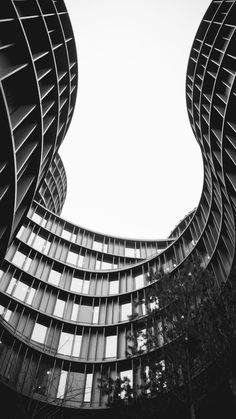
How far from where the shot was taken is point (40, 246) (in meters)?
32.9

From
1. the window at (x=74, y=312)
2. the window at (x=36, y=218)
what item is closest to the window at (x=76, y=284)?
the window at (x=74, y=312)

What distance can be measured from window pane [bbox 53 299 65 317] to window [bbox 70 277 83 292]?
6.59ft

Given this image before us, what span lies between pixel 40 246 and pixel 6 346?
11.6m

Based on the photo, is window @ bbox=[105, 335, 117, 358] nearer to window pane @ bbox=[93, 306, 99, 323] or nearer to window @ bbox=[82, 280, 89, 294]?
window pane @ bbox=[93, 306, 99, 323]

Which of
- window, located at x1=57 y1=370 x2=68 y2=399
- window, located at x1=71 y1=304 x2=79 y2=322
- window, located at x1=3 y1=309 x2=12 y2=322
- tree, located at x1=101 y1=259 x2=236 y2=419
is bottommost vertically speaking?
tree, located at x1=101 y1=259 x2=236 y2=419

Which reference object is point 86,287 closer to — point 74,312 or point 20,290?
point 74,312

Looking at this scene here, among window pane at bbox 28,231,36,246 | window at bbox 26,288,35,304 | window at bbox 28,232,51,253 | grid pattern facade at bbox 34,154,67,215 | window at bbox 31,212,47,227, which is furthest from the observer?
grid pattern facade at bbox 34,154,67,215

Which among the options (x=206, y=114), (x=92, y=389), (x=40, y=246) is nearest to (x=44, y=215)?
(x=40, y=246)

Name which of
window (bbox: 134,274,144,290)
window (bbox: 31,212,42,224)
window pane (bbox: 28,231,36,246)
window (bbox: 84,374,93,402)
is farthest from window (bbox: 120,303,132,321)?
window (bbox: 31,212,42,224)

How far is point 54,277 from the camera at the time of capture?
3134 centimetres

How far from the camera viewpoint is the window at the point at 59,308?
93.5ft

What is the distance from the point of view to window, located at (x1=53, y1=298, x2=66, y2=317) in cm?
2848

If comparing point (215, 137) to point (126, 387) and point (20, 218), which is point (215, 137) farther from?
point (126, 387)

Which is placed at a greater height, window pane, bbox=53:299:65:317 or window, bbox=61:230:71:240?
window, bbox=61:230:71:240
